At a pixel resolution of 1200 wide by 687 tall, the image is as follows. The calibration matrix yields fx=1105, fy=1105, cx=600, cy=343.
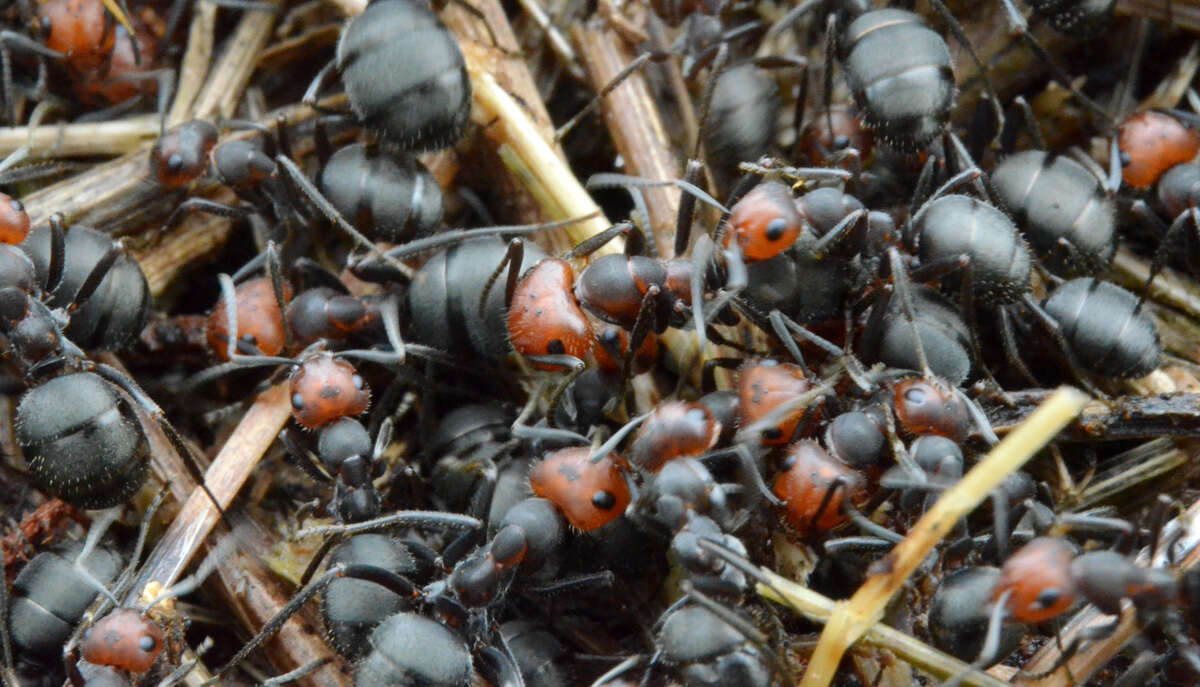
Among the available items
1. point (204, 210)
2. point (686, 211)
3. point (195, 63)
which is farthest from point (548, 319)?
point (195, 63)

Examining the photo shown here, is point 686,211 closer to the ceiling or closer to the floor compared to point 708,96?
closer to the floor

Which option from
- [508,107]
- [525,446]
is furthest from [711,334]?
[508,107]

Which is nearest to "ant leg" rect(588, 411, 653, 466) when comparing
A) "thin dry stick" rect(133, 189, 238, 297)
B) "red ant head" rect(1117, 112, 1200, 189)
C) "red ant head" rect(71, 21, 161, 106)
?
"thin dry stick" rect(133, 189, 238, 297)

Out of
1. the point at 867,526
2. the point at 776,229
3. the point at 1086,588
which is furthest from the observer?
the point at 776,229

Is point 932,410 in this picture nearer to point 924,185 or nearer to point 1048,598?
point 1048,598

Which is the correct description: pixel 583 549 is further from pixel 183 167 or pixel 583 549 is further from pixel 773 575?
pixel 183 167

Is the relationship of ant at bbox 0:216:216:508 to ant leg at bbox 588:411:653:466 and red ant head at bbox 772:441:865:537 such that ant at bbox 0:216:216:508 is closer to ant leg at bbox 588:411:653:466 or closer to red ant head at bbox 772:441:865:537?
ant leg at bbox 588:411:653:466

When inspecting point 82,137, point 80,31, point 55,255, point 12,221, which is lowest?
point 55,255
